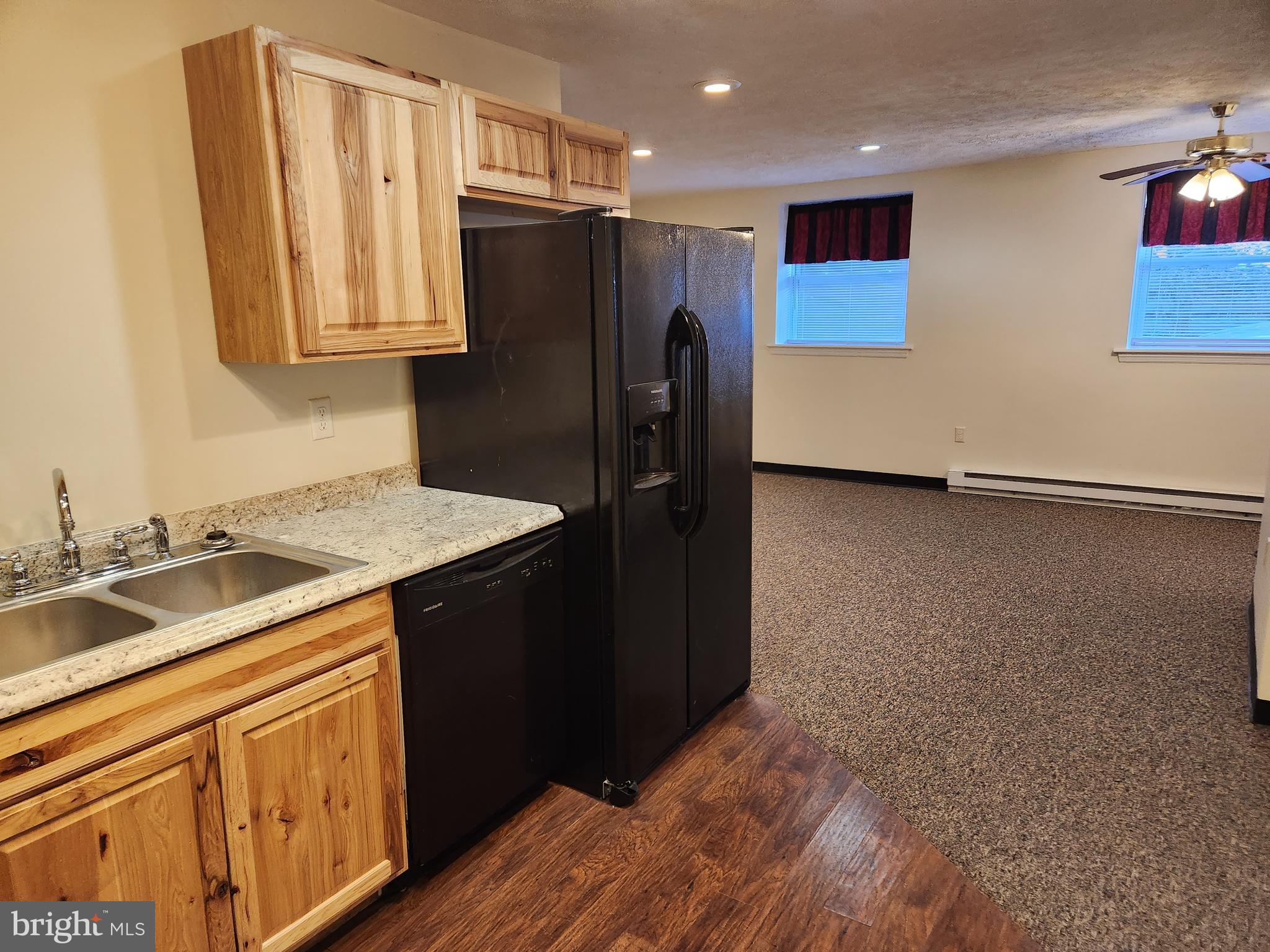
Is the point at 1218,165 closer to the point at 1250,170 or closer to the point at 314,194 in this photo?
the point at 1250,170

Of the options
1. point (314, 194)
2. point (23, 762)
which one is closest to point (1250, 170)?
point (314, 194)

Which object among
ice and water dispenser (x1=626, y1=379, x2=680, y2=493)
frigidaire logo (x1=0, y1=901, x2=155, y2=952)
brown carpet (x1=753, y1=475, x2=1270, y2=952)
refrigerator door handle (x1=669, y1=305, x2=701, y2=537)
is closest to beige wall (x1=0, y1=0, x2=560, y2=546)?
frigidaire logo (x1=0, y1=901, x2=155, y2=952)

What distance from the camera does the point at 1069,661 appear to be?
330cm

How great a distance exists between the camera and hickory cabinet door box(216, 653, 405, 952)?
1.59 m

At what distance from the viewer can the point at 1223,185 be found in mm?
3912

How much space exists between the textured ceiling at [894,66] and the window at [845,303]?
154 cm

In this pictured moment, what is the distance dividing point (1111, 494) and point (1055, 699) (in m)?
3.13

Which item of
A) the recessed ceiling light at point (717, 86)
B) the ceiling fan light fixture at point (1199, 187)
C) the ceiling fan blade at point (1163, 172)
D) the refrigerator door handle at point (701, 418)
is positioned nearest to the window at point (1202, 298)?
the ceiling fan blade at point (1163, 172)

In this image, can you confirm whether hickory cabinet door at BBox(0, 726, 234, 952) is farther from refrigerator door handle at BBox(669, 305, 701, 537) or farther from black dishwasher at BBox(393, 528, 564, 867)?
refrigerator door handle at BBox(669, 305, 701, 537)

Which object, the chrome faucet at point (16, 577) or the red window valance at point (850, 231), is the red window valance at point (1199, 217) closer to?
the red window valance at point (850, 231)

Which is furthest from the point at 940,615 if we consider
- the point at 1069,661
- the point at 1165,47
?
the point at 1165,47

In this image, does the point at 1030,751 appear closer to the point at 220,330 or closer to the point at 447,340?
the point at 447,340

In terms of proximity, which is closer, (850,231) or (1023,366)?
(1023,366)

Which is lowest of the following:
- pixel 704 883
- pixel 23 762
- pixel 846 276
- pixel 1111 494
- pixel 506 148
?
pixel 704 883
